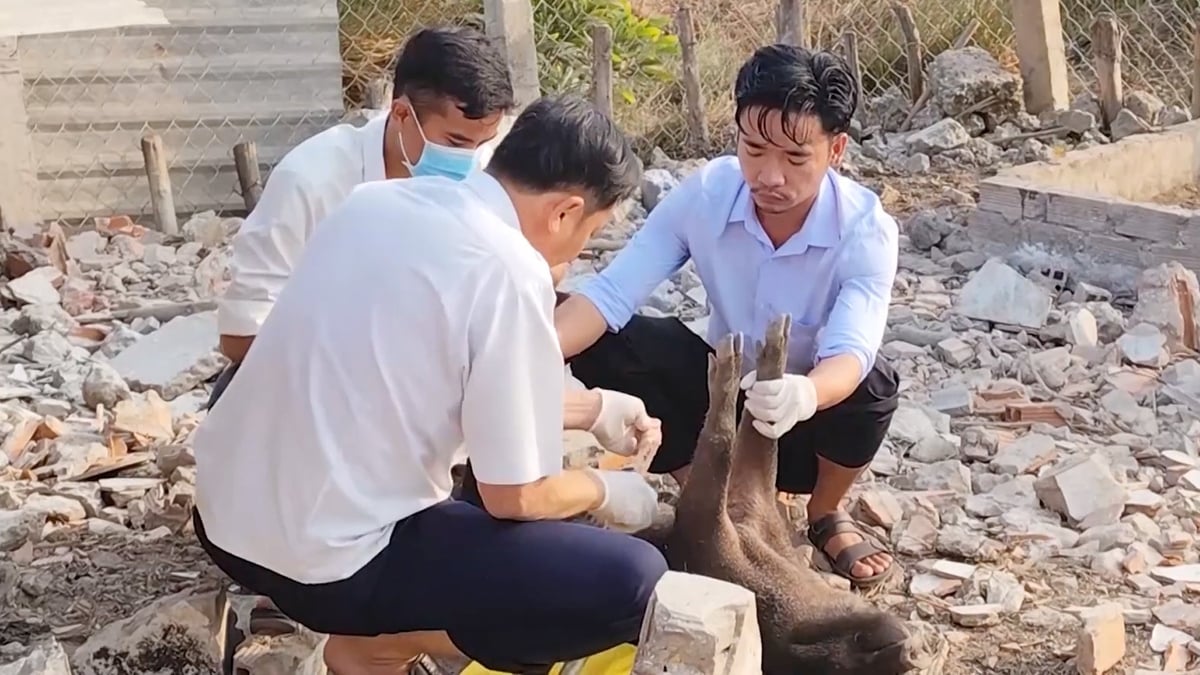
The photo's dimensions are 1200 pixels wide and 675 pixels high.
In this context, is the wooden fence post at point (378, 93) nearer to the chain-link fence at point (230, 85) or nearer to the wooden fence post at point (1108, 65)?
the chain-link fence at point (230, 85)

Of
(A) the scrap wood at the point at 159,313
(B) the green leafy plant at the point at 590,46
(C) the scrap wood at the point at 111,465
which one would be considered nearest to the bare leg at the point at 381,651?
(C) the scrap wood at the point at 111,465

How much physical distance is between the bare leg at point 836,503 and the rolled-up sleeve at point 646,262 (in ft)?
1.91

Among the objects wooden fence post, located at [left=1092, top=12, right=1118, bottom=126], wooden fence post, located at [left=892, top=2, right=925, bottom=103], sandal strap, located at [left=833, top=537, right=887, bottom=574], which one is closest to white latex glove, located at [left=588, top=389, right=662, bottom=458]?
sandal strap, located at [left=833, top=537, right=887, bottom=574]

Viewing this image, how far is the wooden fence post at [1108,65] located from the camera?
7473mm

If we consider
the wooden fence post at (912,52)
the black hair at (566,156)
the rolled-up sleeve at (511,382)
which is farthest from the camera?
the wooden fence post at (912,52)

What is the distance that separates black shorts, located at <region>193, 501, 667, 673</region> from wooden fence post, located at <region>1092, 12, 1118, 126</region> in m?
5.79

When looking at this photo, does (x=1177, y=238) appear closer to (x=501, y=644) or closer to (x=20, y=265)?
(x=501, y=644)

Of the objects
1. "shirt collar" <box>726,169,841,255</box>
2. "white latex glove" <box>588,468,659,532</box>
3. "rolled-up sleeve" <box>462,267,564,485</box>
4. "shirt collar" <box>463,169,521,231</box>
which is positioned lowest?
"white latex glove" <box>588,468,659,532</box>

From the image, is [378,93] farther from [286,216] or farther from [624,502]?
[624,502]

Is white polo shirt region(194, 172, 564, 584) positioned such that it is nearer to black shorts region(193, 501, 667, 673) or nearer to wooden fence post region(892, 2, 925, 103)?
black shorts region(193, 501, 667, 673)

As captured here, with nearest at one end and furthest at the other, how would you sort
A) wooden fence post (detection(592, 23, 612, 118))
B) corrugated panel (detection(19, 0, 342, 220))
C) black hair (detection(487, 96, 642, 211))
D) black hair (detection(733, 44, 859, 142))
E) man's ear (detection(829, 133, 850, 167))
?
black hair (detection(487, 96, 642, 211))
black hair (detection(733, 44, 859, 142))
man's ear (detection(829, 133, 850, 167))
corrugated panel (detection(19, 0, 342, 220))
wooden fence post (detection(592, 23, 612, 118))

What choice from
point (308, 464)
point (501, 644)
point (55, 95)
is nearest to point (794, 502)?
point (501, 644)

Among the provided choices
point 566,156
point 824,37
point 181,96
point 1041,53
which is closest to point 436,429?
point 566,156

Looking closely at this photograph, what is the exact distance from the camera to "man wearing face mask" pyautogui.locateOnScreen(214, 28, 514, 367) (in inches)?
120
